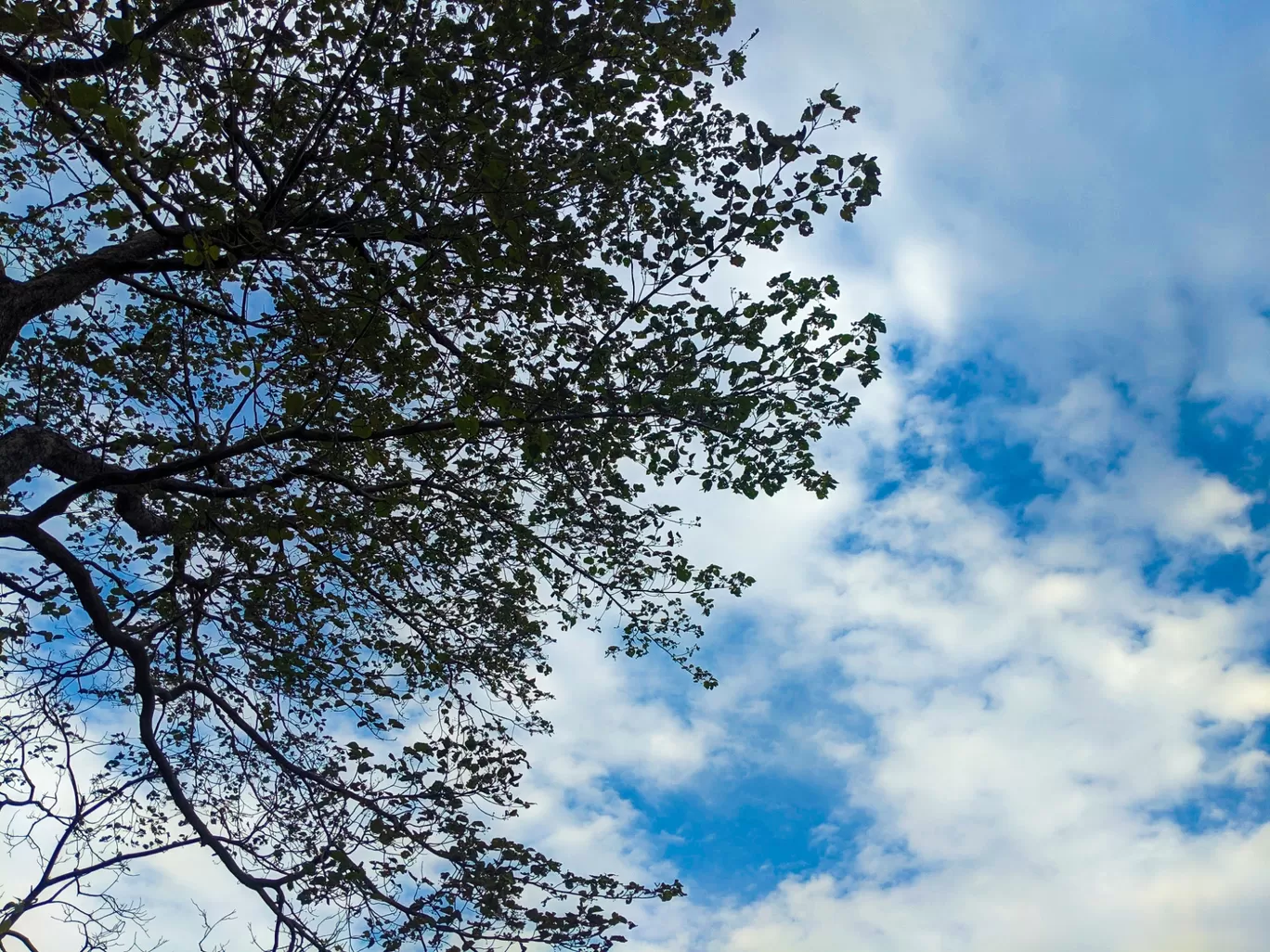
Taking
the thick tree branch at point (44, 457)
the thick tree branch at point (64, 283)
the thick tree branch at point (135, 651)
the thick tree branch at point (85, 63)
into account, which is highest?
the thick tree branch at point (85, 63)

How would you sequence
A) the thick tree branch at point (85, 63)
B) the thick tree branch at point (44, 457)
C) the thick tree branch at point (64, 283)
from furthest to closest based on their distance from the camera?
the thick tree branch at point (64, 283) → the thick tree branch at point (44, 457) → the thick tree branch at point (85, 63)

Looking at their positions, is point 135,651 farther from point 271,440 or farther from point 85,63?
point 85,63

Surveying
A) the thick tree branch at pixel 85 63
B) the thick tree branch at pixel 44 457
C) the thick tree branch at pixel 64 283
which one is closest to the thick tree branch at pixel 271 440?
the thick tree branch at pixel 44 457

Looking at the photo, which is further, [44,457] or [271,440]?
[44,457]

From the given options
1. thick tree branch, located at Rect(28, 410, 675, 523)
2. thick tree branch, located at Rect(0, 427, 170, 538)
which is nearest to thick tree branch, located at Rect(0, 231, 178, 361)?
thick tree branch, located at Rect(0, 427, 170, 538)

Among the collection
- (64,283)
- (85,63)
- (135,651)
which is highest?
Result: (85,63)

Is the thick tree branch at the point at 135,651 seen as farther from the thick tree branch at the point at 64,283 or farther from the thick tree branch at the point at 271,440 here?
the thick tree branch at the point at 64,283

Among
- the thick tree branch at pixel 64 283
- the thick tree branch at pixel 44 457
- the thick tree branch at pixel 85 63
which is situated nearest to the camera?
the thick tree branch at pixel 85 63

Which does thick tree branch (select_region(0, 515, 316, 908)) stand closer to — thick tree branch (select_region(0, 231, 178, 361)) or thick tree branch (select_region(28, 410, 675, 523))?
thick tree branch (select_region(28, 410, 675, 523))

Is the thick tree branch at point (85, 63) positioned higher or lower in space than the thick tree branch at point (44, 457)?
higher

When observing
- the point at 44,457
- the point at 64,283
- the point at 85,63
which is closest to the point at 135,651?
the point at 44,457

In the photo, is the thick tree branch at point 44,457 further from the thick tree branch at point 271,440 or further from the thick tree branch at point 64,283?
the thick tree branch at point 64,283

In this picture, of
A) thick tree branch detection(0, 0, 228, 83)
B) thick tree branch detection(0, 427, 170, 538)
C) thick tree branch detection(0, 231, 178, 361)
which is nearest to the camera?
thick tree branch detection(0, 0, 228, 83)

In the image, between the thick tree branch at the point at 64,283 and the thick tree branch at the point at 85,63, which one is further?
the thick tree branch at the point at 64,283
